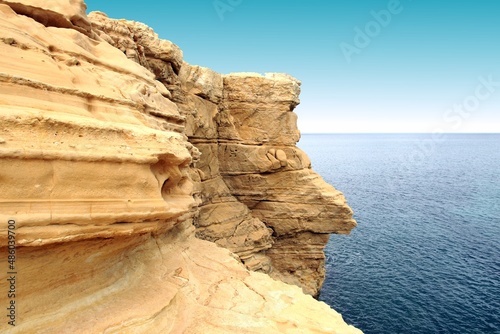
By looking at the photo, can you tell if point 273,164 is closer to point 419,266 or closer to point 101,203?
point 419,266

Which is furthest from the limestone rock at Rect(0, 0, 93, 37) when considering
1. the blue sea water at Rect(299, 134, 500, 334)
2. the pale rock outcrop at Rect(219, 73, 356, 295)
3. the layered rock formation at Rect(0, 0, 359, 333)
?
the blue sea water at Rect(299, 134, 500, 334)

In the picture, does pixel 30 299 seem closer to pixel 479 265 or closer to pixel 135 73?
pixel 135 73

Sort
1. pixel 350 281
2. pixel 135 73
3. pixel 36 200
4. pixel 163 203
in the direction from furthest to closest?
pixel 350 281, pixel 135 73, pixel 163 203, pixel 36 200

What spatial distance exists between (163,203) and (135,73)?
5.58 m

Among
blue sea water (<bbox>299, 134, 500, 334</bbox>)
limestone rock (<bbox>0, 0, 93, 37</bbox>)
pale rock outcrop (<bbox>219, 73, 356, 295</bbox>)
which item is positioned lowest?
blue sea water (<bbox>299, 134, 500, 334</bbox>)

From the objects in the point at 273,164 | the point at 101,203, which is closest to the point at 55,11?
the point at 101,203

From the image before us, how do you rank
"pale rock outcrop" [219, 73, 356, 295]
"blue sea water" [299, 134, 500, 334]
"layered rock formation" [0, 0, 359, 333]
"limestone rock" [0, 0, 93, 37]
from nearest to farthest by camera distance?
"layered rock formation" [0, 0, 359, 333] → "limestone rock" [0, 0, 93, 37] → "blue sea water" [299, 134, 500, 334] → "pale rock outcrop" [219, 73, 356, 295]

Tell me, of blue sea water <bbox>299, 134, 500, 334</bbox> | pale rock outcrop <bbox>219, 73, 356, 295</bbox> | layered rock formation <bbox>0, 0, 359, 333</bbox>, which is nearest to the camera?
layered rock formation <bbox>0, 0, 359, 333</bbox>

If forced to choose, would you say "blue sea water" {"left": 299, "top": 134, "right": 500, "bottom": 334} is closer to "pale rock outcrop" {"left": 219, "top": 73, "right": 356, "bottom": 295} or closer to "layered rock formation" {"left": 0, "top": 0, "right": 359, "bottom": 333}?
"pale rock outcrop" {"left": 219, "top": 73, "right": 356, "bottom": 295}

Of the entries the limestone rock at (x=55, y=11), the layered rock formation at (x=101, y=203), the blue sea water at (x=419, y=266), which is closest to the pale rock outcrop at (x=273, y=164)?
the blue sea water at (x=419, y=266)

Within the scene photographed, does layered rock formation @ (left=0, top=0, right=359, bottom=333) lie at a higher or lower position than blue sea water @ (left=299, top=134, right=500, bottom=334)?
higher

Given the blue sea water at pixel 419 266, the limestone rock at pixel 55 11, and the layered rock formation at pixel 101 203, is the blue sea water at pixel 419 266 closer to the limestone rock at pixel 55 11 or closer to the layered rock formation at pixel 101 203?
the layered rock formation at pixel 101 203

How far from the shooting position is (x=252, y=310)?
1007 centimetres

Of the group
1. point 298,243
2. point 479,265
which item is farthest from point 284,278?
point 479,265
